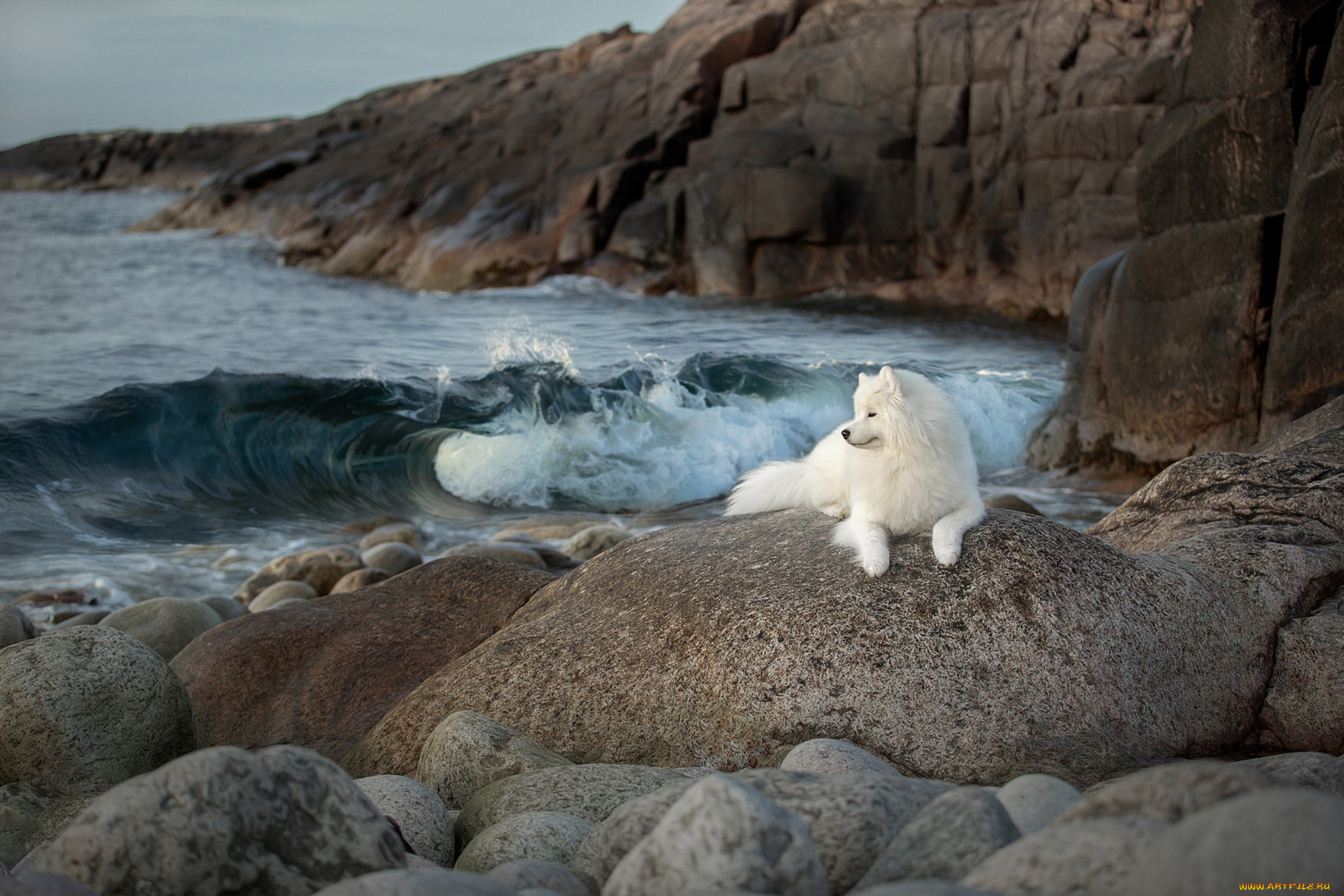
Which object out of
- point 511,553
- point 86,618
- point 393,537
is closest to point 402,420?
point 393,537

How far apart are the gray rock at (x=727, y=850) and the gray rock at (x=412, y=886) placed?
0.35m

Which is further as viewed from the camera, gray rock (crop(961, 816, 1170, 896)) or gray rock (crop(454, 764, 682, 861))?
gray rock (crop(454, 764, 682, 861))

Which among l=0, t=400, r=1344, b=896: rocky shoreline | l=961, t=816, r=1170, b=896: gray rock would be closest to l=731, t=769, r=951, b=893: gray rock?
l=0, t=400, r=1344, b=896: rocky shoreline

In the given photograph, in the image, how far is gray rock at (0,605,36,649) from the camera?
649 centimetres

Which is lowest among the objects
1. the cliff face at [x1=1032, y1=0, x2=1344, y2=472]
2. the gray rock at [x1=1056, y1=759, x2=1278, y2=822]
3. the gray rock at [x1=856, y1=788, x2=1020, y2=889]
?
Answer: the gray rock at [x1=856, y1=788, x2=1020, y2=889]

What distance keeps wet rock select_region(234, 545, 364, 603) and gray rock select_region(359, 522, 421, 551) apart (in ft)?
3.87

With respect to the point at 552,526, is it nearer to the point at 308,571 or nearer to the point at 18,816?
the point at 308,571

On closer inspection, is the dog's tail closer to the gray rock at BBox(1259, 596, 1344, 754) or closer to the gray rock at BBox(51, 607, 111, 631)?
the gray rock at BBox(1259, 596, 1344, 754)

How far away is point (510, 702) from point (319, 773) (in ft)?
6.16

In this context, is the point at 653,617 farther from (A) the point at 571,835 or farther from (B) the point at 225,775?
(B) the point at 225,775

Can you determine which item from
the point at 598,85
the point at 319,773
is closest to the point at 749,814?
the point at 319,773

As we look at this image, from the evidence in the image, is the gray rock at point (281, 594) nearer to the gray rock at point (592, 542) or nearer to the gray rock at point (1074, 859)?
the gray rock at point (592, 542)

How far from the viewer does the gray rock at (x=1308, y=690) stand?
13.8ft

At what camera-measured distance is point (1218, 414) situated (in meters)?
8.77
